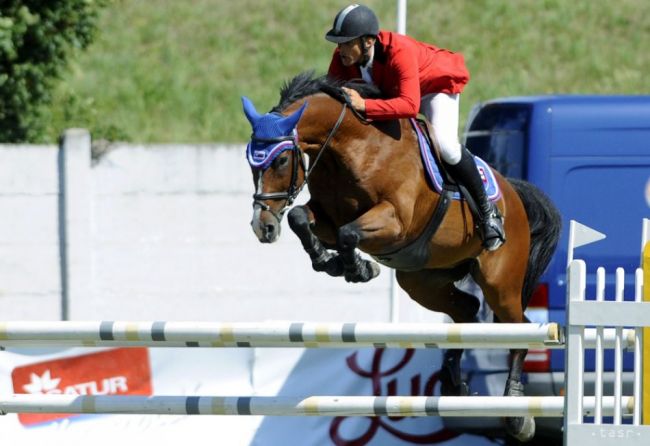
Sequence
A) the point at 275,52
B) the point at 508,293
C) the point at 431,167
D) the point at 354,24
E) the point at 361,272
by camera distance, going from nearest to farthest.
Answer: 1. the point at 354,24
2. the point at 361,272
3. the point at 431,167
4. the point at 508,293
5. the point at 275,52

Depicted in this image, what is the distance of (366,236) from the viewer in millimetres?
5250

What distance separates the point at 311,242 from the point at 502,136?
195 cm

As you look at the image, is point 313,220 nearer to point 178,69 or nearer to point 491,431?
point 491,431

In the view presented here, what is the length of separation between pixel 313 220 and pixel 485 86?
10.6 metres

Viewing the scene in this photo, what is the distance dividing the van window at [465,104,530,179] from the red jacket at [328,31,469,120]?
0.97 m

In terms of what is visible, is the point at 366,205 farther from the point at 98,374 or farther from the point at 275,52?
the point at 275,52

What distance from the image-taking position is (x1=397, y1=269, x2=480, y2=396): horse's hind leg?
6.07m

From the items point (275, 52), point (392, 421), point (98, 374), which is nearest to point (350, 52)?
point (392, 421)

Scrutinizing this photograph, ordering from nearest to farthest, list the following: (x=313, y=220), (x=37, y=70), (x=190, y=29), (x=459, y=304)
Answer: (x=313, y=220), (x=459, y=304), (x=37, y=70), (x=190, y=29)

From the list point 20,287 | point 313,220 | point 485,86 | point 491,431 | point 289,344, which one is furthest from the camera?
point 485,86

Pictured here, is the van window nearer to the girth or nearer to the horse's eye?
the girth

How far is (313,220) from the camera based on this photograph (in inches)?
211

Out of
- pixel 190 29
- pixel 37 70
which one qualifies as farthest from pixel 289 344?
pixel 190 29

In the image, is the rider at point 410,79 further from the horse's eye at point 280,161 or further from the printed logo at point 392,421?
the printed logo at point 392,421
